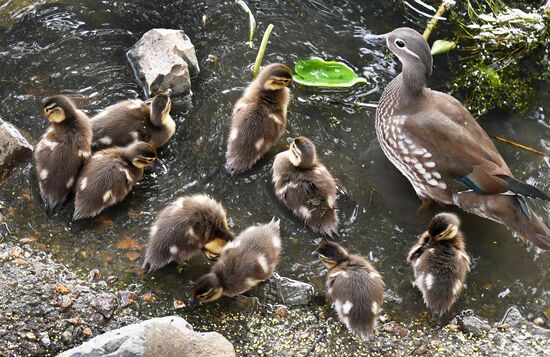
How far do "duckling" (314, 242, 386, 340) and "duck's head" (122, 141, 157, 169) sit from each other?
41.2 inches

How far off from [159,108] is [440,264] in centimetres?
178

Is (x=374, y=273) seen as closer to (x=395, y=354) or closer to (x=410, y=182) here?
(x=395, y=354)

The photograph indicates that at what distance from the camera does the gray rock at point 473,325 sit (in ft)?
12.3

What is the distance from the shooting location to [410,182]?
4.57 metres

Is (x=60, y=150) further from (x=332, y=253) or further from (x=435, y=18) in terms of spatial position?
(x=435, y=18)

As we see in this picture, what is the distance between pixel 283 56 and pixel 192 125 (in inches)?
36.0

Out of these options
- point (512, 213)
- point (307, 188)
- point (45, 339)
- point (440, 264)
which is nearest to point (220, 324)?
point (45, 339)

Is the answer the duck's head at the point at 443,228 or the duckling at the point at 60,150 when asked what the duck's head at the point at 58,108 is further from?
the duck's head at the point at 443,228

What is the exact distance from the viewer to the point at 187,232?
3793 millimetres

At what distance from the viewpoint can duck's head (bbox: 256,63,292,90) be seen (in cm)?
452

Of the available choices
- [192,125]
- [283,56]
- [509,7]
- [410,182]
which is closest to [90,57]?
[192,125]

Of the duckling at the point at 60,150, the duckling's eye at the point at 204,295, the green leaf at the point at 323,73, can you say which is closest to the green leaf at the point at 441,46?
the green leaf at the point at 323,73

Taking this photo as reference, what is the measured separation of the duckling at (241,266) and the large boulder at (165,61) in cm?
Answer: 127

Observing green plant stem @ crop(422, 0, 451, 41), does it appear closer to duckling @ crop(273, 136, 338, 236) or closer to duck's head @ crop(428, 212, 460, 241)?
duckling @ crop(273, 136, 338, 236)
